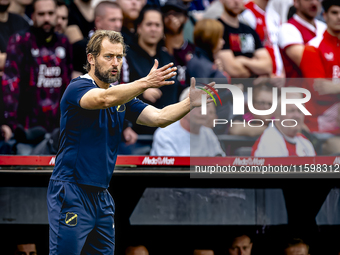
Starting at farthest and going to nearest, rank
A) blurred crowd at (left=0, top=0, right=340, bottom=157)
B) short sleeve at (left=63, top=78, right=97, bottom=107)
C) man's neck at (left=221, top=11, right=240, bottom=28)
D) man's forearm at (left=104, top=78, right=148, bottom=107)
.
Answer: man's neck at (left=221, top=11, right=240, bottom=28)
blurred crowd at (left=0, top=0, right=340, bottom=157)
short sleeve at (left=63, top=78, right=97, bottom=107)
man's forearm at (left=104, top=78, right=148, bottom=107)

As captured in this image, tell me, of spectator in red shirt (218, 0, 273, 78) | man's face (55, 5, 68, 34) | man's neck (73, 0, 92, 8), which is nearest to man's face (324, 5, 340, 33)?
spectator in red shirt (218, 0, 273, 78)

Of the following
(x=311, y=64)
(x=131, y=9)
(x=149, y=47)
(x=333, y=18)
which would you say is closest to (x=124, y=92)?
(x=149, y=47)

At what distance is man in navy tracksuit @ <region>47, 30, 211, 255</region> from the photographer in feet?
10.5

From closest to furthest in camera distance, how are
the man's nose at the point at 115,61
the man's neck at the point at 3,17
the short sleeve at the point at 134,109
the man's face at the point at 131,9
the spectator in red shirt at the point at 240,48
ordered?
the man's nose at the point at 115,61
the short sleeve at the point at 134,109
the man's neck at the point at 3,17
the man's face at the point at 131,9
the spectator in red shirt at the point at 240,48

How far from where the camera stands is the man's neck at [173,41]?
581 cm

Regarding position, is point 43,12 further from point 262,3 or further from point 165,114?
point 165,114

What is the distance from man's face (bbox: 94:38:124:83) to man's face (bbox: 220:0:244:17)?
2991 mm

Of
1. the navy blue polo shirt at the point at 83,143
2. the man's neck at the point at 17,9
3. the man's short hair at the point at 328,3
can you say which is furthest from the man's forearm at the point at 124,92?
the man's short hair at the point at 328,3

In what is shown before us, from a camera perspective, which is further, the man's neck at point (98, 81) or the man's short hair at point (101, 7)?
the man's short hair at point (101, 7)

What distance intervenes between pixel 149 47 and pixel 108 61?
2561 mm

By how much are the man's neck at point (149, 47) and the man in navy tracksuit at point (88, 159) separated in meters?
2.41

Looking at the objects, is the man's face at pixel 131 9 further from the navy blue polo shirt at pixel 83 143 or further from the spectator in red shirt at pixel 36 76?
the navy blue polo shirt at pixel 83 143

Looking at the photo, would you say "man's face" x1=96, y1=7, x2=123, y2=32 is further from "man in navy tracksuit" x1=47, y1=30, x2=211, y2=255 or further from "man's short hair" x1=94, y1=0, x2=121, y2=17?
"man in navy tracksuit" x1=47, y1=30, x2=211, y2=255

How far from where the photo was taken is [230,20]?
6.02 metres
